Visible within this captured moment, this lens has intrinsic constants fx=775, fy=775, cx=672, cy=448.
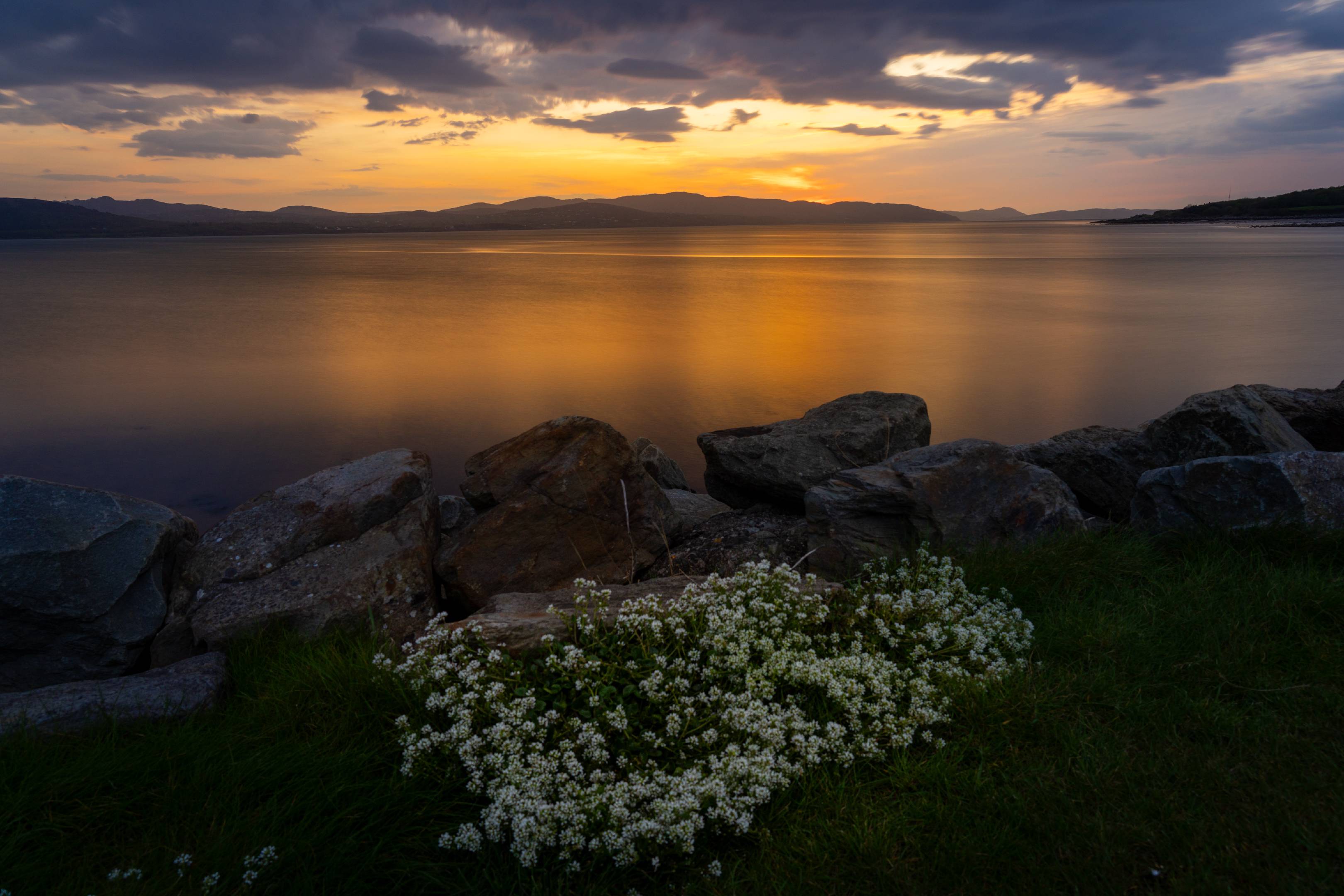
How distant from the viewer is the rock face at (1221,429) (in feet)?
26.0

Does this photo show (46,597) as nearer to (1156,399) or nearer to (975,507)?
(975,507)

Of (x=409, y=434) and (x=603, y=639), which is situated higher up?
(x=603, y=639)

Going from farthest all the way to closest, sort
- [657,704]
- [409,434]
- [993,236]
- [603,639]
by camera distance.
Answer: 1. [993,236]
2. [409,434]
3. [603,639]
4. [657,704]

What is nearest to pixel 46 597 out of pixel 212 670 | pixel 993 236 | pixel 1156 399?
pixel 212 670

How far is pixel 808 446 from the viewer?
9188 mm

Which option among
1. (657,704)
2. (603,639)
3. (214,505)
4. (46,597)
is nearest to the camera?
(657,704)

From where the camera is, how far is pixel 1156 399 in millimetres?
18438

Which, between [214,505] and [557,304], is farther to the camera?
[557,304]

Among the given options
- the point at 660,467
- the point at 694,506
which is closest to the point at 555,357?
the point at 660,467

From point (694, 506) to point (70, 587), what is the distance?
6628 mm

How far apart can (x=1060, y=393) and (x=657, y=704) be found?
688 inches

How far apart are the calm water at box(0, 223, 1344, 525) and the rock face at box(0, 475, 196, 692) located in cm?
627

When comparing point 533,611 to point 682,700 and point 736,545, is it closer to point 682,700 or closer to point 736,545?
point 682,700

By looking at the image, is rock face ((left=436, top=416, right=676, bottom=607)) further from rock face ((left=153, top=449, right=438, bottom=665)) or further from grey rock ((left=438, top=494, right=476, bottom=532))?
grey rock ((left=438, top=494, right=476, bottom=532))
